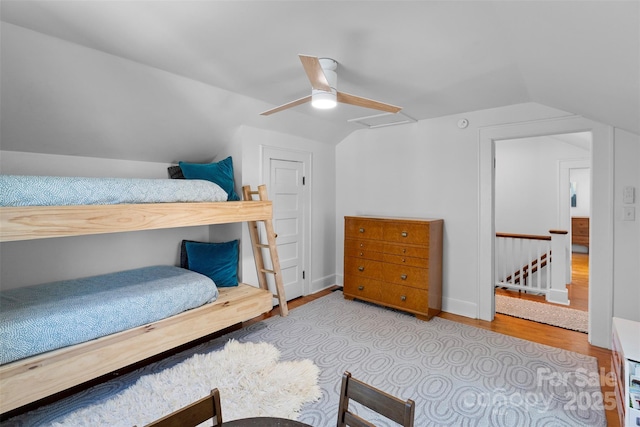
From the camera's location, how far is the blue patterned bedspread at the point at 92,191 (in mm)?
1753

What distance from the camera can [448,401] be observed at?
2088 mm

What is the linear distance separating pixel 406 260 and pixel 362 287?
712 millimetres

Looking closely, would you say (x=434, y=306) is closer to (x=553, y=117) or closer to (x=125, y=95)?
(x=553, y=117)

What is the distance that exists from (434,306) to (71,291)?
11.2 ft

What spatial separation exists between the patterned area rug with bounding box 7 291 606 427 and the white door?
692mm

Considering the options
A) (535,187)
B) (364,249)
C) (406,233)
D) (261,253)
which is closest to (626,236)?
(406,233)

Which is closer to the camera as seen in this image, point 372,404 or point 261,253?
point 372,404

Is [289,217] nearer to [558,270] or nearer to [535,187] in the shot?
[558,270]

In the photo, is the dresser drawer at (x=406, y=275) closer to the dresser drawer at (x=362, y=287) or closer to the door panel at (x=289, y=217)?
the dresser drawer at (x=362, y=287)

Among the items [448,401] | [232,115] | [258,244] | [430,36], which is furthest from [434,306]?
[232,115]

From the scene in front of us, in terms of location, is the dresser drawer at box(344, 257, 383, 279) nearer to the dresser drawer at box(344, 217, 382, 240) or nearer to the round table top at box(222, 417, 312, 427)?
the dresser drawer at box(344, 217, 382, 240)

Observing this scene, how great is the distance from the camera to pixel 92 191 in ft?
6.57

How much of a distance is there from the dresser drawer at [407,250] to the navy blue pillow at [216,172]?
1.84 m

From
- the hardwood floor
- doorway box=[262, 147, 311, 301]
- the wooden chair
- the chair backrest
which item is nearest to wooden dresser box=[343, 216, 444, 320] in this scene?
the hardwood floor
